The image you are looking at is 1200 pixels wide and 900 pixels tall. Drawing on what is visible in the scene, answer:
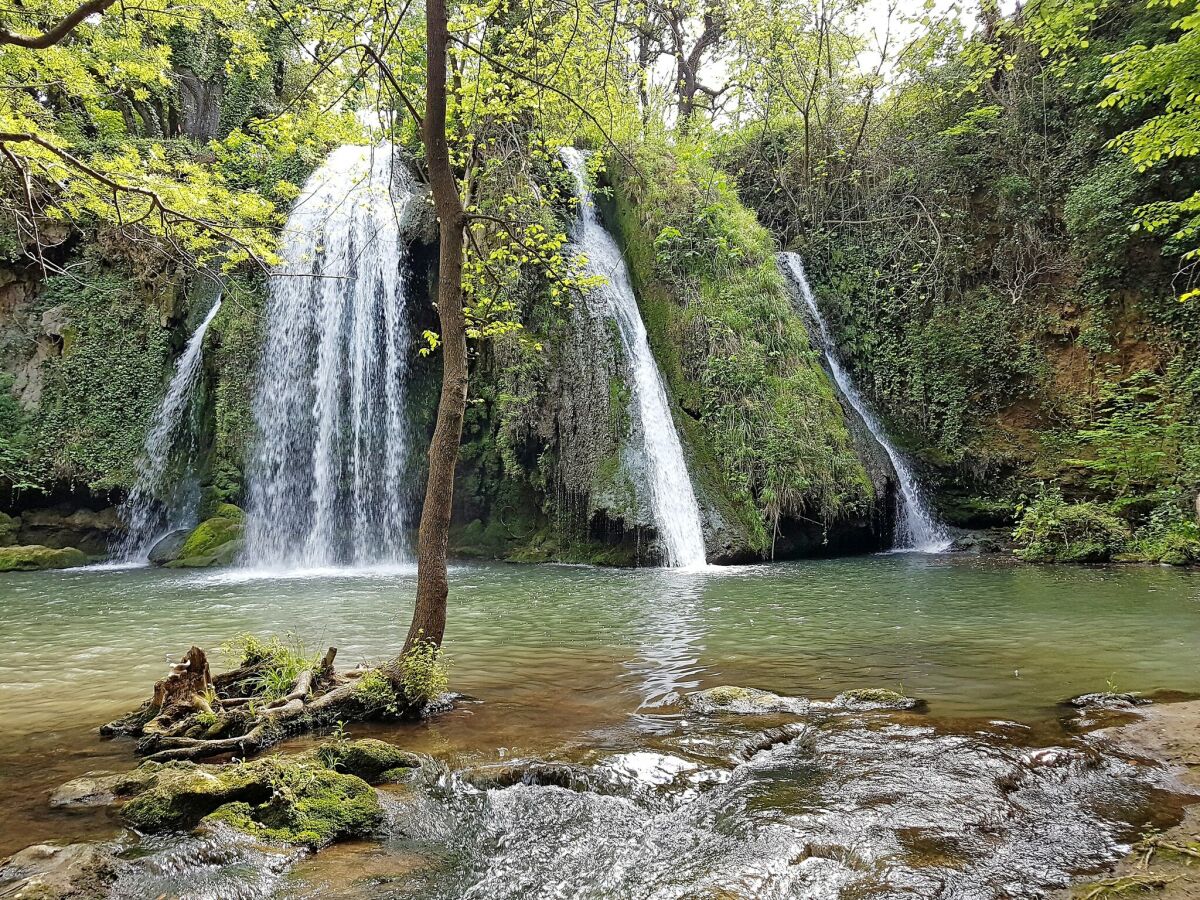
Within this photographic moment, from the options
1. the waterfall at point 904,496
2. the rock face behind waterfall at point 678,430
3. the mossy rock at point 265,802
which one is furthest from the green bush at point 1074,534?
the mossy rock at point 265,802

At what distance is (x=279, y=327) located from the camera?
1579 centimetres

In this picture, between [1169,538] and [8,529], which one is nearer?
[1169,538]

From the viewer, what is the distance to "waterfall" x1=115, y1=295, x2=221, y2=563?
1605 cm

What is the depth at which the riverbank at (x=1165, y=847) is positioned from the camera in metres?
2.12

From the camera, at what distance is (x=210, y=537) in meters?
14.5

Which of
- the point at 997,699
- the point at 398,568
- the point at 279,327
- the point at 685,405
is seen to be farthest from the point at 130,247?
the point at 997,699

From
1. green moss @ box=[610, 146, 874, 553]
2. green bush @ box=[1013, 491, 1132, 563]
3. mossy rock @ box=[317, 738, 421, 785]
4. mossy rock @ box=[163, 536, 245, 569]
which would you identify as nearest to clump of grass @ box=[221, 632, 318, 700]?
mossy rock @ box=[317, 738, 421, 785]

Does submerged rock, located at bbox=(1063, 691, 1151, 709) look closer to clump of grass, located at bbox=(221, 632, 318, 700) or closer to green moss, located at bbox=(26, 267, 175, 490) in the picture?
clump of grass, located at bbox=(221, 632, 318, 700)

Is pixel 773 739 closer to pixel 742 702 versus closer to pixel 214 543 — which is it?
pixel 742 702

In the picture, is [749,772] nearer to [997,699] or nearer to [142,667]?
[997,699]

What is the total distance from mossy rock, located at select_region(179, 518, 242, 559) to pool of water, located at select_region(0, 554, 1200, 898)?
3670mm

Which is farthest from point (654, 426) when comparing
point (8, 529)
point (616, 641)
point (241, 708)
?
point (8, 529)

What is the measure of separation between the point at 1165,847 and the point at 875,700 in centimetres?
206

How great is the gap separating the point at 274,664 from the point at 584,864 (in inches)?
114
